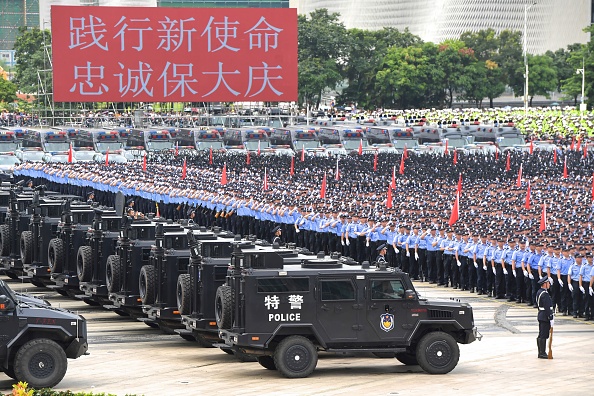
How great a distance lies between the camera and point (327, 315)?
18.0 meters

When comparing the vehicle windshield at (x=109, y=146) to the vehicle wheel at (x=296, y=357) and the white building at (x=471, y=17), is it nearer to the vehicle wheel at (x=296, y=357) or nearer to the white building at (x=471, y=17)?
the vehicle wheel at (x=296, y=357)

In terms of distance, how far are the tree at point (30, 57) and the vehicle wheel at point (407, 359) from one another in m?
72.8

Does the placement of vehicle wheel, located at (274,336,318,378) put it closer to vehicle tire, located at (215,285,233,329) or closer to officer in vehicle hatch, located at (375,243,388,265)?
vehicle tire, located at (215,285,233,329)

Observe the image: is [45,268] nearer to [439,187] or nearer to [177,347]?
[177,347]

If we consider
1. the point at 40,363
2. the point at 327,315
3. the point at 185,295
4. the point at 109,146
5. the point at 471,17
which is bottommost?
the point at 40,363

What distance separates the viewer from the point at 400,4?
141 meters

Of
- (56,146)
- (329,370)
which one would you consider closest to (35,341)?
(329,370)

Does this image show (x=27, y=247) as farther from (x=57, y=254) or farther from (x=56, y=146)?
(x=56, y=146)

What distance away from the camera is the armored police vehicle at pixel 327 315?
17.8 meters

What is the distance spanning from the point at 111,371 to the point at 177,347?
2.32m

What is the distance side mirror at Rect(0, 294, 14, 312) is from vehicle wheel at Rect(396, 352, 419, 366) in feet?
16.8

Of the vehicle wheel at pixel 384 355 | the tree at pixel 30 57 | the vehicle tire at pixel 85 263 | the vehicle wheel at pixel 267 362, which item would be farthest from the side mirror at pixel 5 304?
the tree at pixel 30 57

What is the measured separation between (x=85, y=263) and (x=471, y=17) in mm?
113634

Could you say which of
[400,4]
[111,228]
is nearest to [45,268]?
[111,228]
